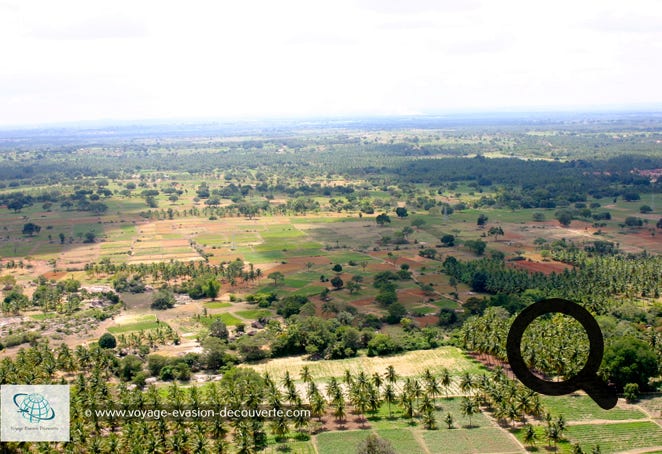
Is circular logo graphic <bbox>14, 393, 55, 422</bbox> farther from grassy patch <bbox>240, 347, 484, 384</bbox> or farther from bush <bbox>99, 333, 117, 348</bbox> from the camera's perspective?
grassy patch <bbox>240, 347, 484, 384</bbox>

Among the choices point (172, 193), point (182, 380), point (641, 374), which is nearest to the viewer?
point (641, 374)

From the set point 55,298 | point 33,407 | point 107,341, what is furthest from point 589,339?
point 55,298

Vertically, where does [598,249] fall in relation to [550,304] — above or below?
below

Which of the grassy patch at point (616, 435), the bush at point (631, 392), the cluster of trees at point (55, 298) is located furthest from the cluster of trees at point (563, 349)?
the cluster of trees at point (55, 298)

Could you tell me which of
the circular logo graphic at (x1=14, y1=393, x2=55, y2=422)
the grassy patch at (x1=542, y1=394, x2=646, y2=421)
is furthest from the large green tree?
the circular logo graphic at (x1=14, y1=393, x2=55, y2=422)

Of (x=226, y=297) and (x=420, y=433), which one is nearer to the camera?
(x=420, y=433)

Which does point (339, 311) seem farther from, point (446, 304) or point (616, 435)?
point (616, 435)

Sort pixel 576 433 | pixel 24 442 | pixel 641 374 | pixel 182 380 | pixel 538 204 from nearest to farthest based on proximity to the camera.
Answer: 1. pixel 24 442
2. pixel 576 433
3. pixel 641 374
4. pixel 182 380
5. pixel 538 204

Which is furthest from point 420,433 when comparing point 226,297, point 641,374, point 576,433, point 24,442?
point 226,297

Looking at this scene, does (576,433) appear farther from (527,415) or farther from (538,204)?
(538,204)

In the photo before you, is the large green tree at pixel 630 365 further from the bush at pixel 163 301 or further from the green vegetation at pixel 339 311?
the bush at pixel 163 301
